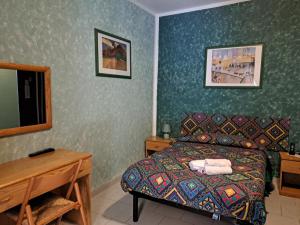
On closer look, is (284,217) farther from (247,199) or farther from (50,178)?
(50,178)

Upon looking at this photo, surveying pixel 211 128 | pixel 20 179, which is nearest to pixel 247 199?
pixel 20 179

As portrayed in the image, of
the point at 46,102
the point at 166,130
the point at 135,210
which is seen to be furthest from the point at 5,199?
the point at 166,130

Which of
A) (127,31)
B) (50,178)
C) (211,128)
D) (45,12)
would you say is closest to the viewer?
(50,178)

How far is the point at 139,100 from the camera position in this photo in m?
3.75

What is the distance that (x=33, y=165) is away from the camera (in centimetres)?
183

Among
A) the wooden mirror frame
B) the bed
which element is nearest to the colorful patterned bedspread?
the bed

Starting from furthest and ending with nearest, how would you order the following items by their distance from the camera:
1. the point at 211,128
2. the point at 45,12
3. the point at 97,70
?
the point at 211,128 → the point at 97,70 → the point at 45,12

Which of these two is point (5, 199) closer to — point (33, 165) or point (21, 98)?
point (33, 165)

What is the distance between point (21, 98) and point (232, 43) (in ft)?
9.85

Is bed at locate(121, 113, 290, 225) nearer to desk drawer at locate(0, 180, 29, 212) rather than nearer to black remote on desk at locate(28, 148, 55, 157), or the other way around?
black remote on desk at locate(28, 148, 55, 157)

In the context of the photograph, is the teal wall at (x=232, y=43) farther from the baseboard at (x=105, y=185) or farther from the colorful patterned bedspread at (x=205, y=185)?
the baseboard at (x=105, y=185)

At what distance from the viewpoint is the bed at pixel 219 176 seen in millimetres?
1810

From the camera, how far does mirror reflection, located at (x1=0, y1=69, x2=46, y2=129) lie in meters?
1.90

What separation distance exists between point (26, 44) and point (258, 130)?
125 inches
